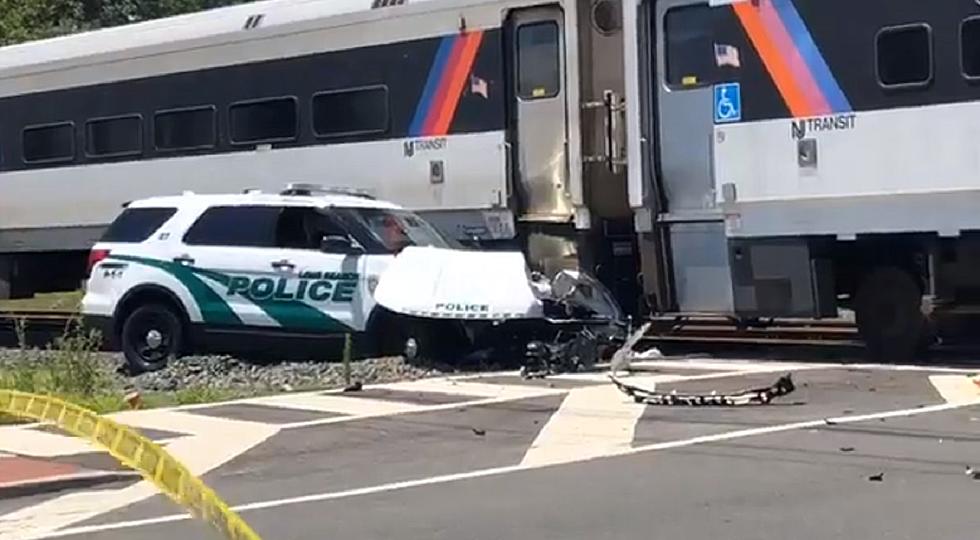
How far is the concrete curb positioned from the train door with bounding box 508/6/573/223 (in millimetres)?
8950

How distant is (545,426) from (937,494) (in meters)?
4.05

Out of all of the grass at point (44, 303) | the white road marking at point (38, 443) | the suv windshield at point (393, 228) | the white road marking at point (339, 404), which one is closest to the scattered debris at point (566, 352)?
the suv windshield at point (393, 228)

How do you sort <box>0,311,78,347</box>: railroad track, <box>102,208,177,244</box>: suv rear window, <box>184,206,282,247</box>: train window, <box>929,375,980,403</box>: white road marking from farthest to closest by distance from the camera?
<box>0,311,78,347</box>: railroad track → <box>102,208,177,244</box>: suv rear window → <box>184,206,282,247</box>: train window → <box>929,375,980,403</box>: white road marking

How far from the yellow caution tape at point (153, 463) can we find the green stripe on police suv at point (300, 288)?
10186mm

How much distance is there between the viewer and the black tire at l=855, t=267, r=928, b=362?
1714 cm

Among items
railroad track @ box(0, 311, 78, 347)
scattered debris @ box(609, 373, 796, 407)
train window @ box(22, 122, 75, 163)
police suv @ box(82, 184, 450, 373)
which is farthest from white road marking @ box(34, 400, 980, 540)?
train window @ box(22, 122, 75, 163)

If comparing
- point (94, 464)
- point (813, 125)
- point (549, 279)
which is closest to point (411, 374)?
point (549, 279)

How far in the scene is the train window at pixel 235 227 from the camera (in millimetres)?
17953

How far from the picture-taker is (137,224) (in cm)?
1873

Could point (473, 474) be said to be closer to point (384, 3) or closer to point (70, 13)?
point (384, 3)

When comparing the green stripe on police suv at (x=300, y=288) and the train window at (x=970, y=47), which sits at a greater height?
the train window at (x=970, y=47)

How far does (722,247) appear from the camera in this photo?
1802 cm

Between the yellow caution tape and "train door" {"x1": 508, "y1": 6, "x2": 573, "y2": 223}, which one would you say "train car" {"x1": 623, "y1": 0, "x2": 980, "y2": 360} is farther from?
the yellow caution tape

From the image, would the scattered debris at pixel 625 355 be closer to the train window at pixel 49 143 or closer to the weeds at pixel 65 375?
the weeds at pixel 65 375
